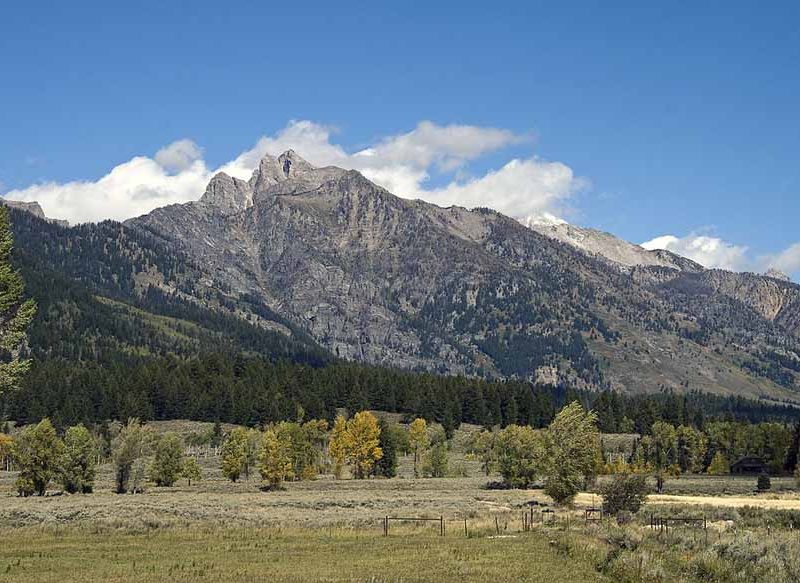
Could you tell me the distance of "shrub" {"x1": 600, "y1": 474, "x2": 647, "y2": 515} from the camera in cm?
6962

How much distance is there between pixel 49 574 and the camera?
116 feet

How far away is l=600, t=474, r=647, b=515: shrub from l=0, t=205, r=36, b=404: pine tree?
4850 centimetres

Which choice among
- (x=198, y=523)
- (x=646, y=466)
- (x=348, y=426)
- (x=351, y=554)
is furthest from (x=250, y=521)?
(x=646, y=466)

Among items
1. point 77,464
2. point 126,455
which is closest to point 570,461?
point 126,455

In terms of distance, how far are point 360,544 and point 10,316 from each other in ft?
75.1

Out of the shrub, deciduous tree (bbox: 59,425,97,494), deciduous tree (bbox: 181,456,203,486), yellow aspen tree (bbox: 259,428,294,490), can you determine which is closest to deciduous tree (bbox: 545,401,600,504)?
the shrub

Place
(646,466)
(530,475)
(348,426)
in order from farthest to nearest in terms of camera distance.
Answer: (646,466) < (348,426) < (530,475)

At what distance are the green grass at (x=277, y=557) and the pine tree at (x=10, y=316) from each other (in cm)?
864

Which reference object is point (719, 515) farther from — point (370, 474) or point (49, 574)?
point (370, 474)

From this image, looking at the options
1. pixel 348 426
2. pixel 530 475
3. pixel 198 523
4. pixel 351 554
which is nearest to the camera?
pixel 351 554

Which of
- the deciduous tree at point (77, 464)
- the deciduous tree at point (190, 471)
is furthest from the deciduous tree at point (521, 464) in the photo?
the deciduous tree at point (77, 464)

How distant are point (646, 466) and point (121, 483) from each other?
4213 inches

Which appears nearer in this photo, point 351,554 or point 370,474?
point 351,554

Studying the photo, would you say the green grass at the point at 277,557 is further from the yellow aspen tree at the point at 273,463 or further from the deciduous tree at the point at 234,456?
the deciduous tree at the point at 234,456
